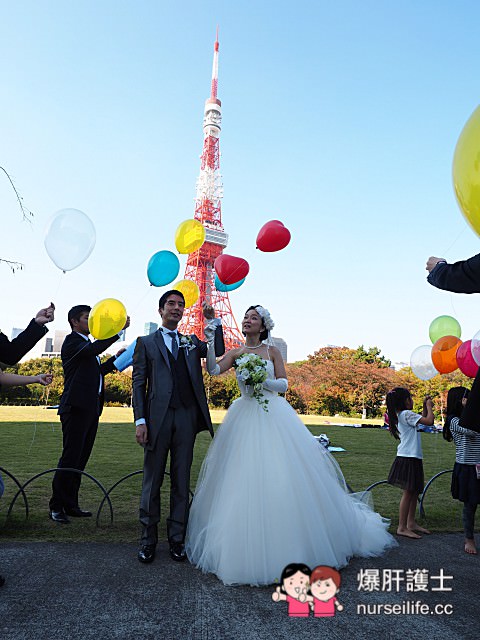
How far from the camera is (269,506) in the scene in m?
3.11

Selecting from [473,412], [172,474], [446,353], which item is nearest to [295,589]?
[172,474]

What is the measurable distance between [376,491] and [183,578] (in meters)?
4.06

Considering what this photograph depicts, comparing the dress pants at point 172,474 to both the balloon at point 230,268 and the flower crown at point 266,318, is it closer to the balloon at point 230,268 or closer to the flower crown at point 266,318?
the flower crown at point 266,318

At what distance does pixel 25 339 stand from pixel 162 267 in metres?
2.69

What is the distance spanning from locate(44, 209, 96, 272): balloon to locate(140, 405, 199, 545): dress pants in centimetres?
227

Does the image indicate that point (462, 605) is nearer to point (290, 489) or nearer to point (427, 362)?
point (290, 489)

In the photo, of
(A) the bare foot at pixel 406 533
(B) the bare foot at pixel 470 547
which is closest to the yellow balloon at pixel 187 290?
(A) the bare foot at pixel 406 533

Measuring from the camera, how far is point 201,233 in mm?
6238

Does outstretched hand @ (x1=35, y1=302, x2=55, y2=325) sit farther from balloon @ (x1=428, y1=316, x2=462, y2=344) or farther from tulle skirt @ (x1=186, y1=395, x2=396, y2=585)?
balloon @ (x1=428, y1=316, x2=462, y2=344)

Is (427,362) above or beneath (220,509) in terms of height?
above

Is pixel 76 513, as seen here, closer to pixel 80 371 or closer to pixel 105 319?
pixel 80 371

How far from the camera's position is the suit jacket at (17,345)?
3.01m

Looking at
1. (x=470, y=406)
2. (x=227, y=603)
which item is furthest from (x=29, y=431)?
(x=470, y=406)

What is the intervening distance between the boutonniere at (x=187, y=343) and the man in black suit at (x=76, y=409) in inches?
48.3
